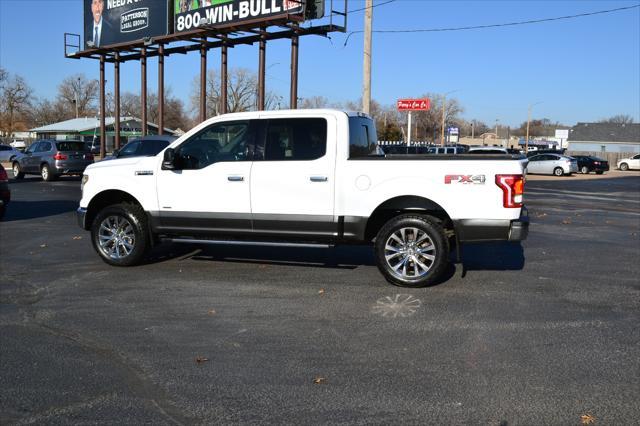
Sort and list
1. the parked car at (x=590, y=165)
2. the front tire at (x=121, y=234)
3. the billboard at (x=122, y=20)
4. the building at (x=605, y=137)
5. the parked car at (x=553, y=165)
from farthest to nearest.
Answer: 1. the building at (x=605, y=137)
2. the parked car at (x=590, y=165)
3. the parked car at (x=553, y=165)
4. the billboard at (x=122, y=20)
5. the front tire at (x=121, y=234)

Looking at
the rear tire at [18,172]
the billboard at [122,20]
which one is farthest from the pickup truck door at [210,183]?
the billboard at [122,20]

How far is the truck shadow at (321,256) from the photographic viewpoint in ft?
27.9

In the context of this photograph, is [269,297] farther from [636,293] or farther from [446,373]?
[636,293]

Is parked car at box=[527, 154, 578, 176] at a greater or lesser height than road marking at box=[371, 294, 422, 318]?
greater

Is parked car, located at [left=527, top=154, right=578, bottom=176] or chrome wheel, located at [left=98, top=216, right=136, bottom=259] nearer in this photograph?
chrome wheel, located at [left=98, top=216, right=136, bottom=259]

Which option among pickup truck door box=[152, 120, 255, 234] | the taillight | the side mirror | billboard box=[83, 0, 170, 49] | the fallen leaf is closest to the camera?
the fallen leaf

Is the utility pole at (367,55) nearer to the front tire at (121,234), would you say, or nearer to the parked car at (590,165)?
the front tire at (121,234)

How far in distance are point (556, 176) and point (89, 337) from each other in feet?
124

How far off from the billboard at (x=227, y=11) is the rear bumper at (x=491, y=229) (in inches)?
671

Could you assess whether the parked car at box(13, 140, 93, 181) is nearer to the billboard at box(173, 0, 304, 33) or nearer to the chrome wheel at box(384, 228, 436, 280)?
the billboard at box(173, 0, 304, 33)

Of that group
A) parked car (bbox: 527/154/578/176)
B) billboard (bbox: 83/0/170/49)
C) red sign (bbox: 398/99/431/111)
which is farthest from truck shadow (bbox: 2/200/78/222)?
parked car (bbox: 527/154/578/176)

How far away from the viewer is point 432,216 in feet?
Answer: 23.8

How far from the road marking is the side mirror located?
3198 millimetres

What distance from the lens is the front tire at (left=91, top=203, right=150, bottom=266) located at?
809 centimetres
